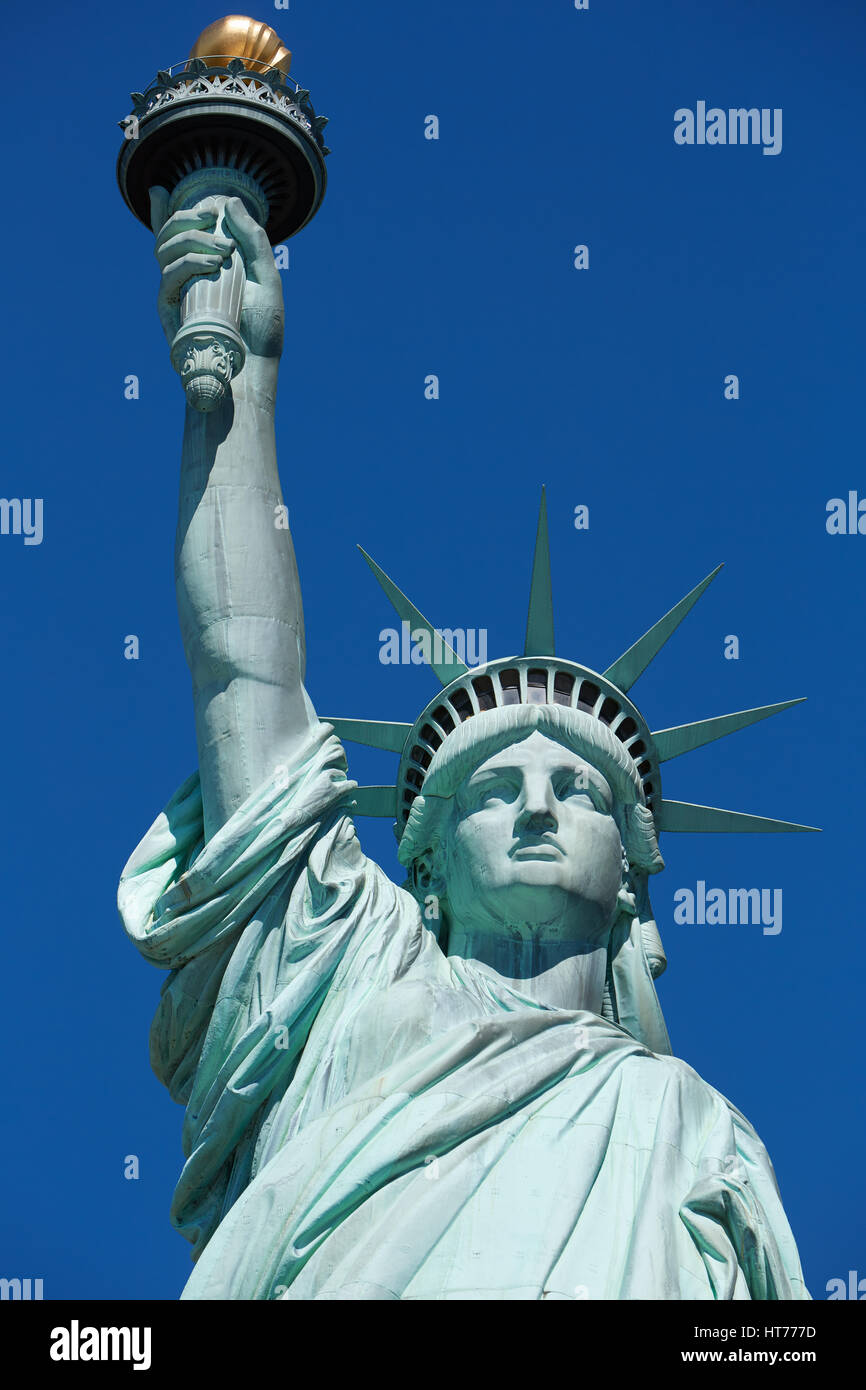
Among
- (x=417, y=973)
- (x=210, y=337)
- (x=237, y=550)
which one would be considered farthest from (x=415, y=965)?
(x=210, y=337)

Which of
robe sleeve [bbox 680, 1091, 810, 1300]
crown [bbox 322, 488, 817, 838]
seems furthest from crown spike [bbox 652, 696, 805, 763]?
robe sleeve [bbox 680, 1091, 810, 1300]

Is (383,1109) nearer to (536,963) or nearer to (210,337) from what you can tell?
(536,963)

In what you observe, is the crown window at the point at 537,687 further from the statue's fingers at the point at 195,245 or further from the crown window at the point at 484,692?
the statue's fingers at the point at 195,245

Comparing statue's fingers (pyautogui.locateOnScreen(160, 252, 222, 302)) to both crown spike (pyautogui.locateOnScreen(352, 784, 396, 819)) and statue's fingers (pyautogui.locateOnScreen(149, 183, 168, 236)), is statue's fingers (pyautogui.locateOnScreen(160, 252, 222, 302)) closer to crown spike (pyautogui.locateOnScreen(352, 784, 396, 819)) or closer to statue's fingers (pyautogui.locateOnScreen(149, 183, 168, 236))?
statue's fingers (pyautogui.locateOnScreen(149, 183, 168, 236))

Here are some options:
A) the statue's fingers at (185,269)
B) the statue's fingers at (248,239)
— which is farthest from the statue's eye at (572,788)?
the statue's fingers at (185,269)
